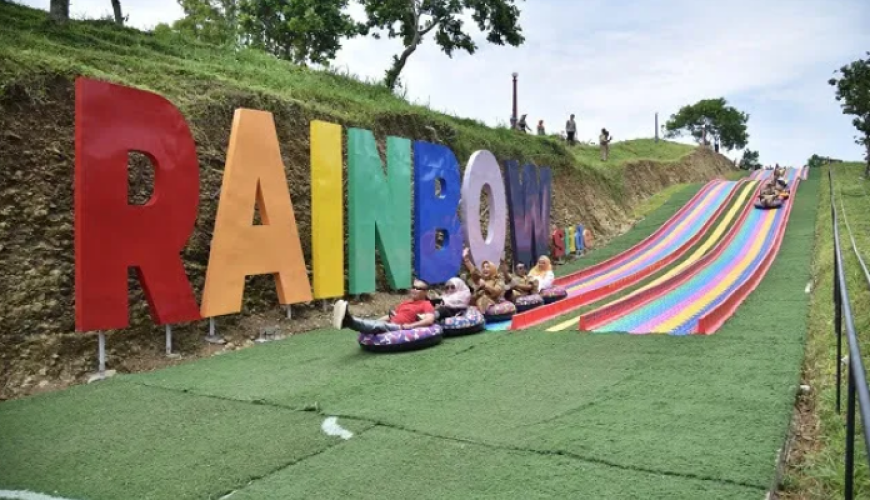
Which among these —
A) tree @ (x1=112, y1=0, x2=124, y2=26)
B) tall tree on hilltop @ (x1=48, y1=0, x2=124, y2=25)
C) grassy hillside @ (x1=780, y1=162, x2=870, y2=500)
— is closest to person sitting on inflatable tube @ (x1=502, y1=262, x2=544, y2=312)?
grassy hillside @ (x1=780, y1=162, x2=870, y2=500)

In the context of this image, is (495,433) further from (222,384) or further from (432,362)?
(222,384)

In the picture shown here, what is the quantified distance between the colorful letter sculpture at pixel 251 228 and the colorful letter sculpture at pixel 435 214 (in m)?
3.06

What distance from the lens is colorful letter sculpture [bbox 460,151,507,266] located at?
45.6 feet

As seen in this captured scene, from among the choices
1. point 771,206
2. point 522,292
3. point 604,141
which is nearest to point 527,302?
point 522,292

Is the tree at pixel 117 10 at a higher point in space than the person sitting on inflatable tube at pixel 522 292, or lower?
higher

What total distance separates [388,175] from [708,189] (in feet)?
67.4

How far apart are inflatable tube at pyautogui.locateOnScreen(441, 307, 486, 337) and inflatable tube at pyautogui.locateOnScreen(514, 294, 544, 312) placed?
170 cm

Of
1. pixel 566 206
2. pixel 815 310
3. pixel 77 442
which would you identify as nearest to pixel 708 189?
pixel 566 206

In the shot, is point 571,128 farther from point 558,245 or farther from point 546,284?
point 546,284

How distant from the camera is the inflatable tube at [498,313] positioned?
10.4 meters

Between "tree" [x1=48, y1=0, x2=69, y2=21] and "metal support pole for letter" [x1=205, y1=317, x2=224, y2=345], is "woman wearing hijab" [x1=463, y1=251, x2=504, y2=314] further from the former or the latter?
"tree" [x1=48, y1=0, x2=69, y2=21]

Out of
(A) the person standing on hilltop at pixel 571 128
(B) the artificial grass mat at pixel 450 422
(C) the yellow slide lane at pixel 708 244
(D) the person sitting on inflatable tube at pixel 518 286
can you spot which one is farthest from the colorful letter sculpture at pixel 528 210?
(A) the person standing on hilltop at pixel 571 128

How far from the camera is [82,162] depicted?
757 cm

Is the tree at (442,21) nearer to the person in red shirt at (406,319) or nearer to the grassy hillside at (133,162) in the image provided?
the grassy hillside at (133,162)
